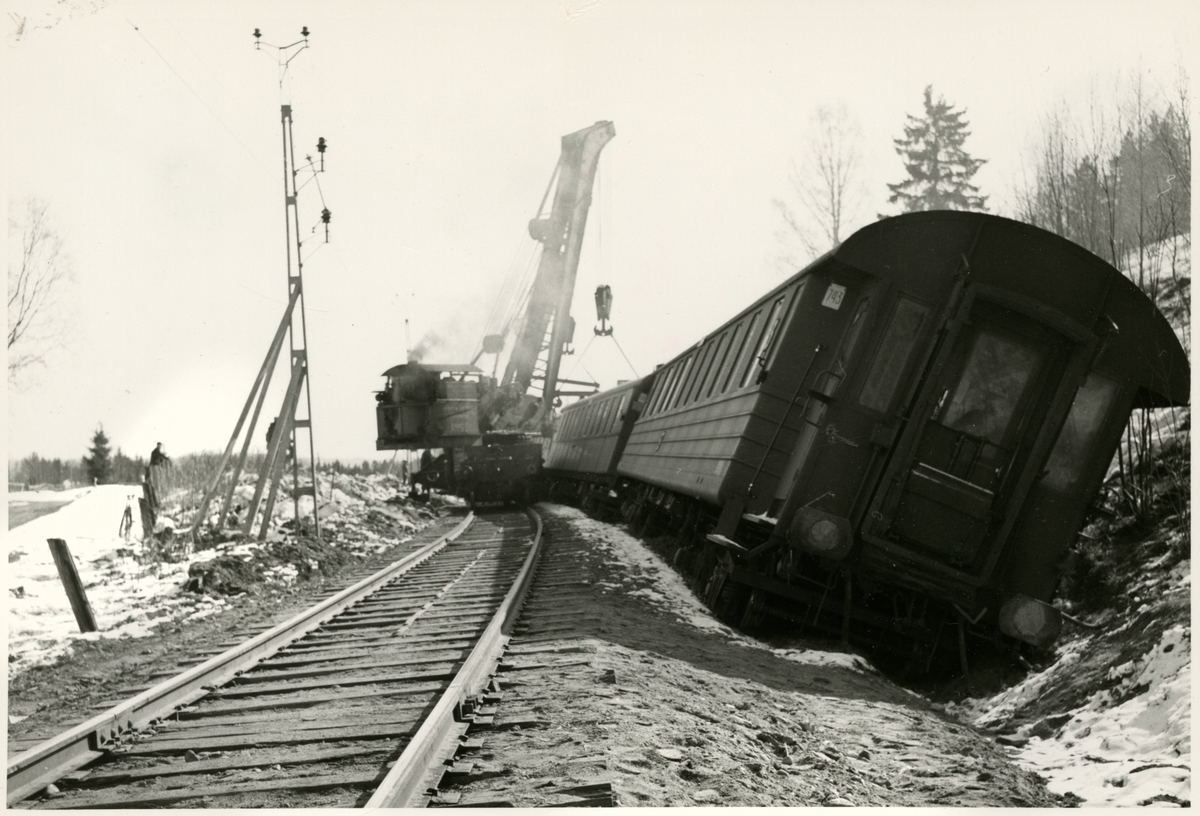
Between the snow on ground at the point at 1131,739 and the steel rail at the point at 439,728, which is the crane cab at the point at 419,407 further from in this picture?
the snow on ground at the point at 1131,739

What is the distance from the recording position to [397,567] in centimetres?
1213

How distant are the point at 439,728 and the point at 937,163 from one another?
37.1ft

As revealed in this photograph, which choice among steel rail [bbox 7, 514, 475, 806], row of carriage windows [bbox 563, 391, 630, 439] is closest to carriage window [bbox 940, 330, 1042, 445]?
steel rail [bbox 7, 514, 475, 806]

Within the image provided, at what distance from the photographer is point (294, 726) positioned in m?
4.98

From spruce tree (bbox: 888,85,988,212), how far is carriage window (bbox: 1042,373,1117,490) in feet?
8.72

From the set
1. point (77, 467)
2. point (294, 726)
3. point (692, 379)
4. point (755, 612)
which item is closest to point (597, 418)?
point (692, 379)

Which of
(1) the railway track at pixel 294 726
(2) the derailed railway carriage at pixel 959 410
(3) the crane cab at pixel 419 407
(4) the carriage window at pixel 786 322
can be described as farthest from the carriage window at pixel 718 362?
(3) the crane cab at pixel 419 407

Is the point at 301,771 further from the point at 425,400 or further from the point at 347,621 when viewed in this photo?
the point at 425,400

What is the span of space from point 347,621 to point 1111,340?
659 cm

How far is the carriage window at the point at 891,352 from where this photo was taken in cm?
714

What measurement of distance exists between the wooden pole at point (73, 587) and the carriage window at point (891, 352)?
6607 mm

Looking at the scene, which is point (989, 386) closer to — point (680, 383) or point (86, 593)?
point (680, 383)

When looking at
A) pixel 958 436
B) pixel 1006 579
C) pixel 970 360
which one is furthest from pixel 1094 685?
pixel 970 360

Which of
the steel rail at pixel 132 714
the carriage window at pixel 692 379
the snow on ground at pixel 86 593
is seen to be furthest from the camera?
the carriage window at pixel 692 379
